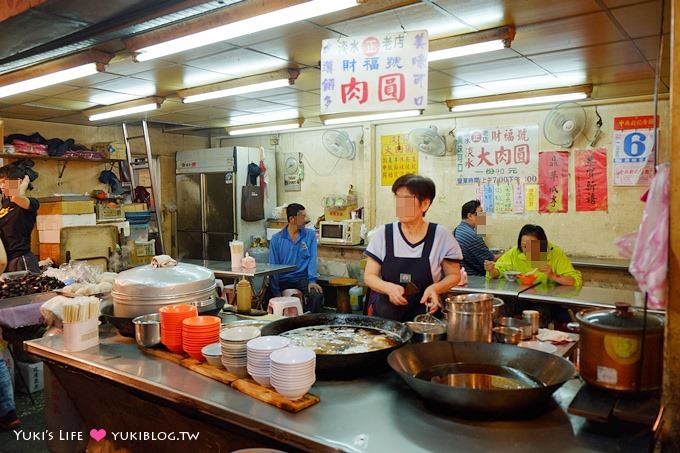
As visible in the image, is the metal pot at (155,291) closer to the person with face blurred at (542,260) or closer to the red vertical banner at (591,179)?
the person with face blurred at (542,260)

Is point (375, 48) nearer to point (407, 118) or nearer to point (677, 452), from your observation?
point (677, 452)

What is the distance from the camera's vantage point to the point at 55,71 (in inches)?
181

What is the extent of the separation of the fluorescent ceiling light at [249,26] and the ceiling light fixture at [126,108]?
233cm

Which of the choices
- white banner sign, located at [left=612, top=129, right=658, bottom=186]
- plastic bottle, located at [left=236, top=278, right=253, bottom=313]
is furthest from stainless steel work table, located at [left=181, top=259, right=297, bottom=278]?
white banner sign, located at [left=612, top=129, right=658, bottom=186]

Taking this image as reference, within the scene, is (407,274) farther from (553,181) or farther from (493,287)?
(553,181)

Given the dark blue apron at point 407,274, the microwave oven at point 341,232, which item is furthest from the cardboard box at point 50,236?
the dark blue apron at point 407,274

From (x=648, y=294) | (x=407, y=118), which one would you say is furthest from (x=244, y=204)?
(x=648, y=294)

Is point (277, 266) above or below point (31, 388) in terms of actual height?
above

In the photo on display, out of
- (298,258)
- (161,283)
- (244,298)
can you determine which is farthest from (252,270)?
(161,283)

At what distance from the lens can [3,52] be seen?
14.0ft

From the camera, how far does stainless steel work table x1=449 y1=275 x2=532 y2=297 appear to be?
477cm

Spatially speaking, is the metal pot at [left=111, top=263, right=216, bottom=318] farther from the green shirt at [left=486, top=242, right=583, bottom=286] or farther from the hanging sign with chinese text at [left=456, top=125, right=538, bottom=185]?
the hanging sign with chinese text at [left=456, top=125, right=538, bottom=185]

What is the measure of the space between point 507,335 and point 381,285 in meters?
0.90

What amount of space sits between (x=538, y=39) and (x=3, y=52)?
449 centimetres
